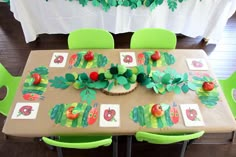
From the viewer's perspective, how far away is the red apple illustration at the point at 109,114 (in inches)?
53.7

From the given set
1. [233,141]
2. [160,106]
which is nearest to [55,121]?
[160,106]

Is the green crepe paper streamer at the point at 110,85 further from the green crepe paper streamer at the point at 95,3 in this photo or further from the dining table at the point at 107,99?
the green crepe paper streamer at the point at 95,3

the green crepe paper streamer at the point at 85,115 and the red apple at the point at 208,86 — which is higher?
the red apple at the point at 208,86

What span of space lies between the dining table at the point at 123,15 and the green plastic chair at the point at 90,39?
0.80m

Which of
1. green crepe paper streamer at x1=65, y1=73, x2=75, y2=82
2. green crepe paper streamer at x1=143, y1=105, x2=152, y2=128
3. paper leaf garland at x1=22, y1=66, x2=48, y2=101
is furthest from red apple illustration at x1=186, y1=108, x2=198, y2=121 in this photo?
paper leaf garland at x1=22, y1=66, x2=48, y2=101

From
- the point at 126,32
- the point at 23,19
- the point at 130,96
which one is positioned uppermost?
the point at 130,96

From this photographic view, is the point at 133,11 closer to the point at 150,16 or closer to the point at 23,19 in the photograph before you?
the point at 150,16

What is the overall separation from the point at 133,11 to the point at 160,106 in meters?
1.59

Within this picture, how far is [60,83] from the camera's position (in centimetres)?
155

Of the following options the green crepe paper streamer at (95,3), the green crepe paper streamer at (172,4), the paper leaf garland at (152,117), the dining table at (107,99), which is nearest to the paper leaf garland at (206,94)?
the dining table at (107,99)

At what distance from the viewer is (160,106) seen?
54.8 inches

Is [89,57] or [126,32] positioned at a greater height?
[89,57]

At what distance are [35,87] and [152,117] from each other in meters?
0.78

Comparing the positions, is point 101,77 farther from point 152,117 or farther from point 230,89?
point 230,89
